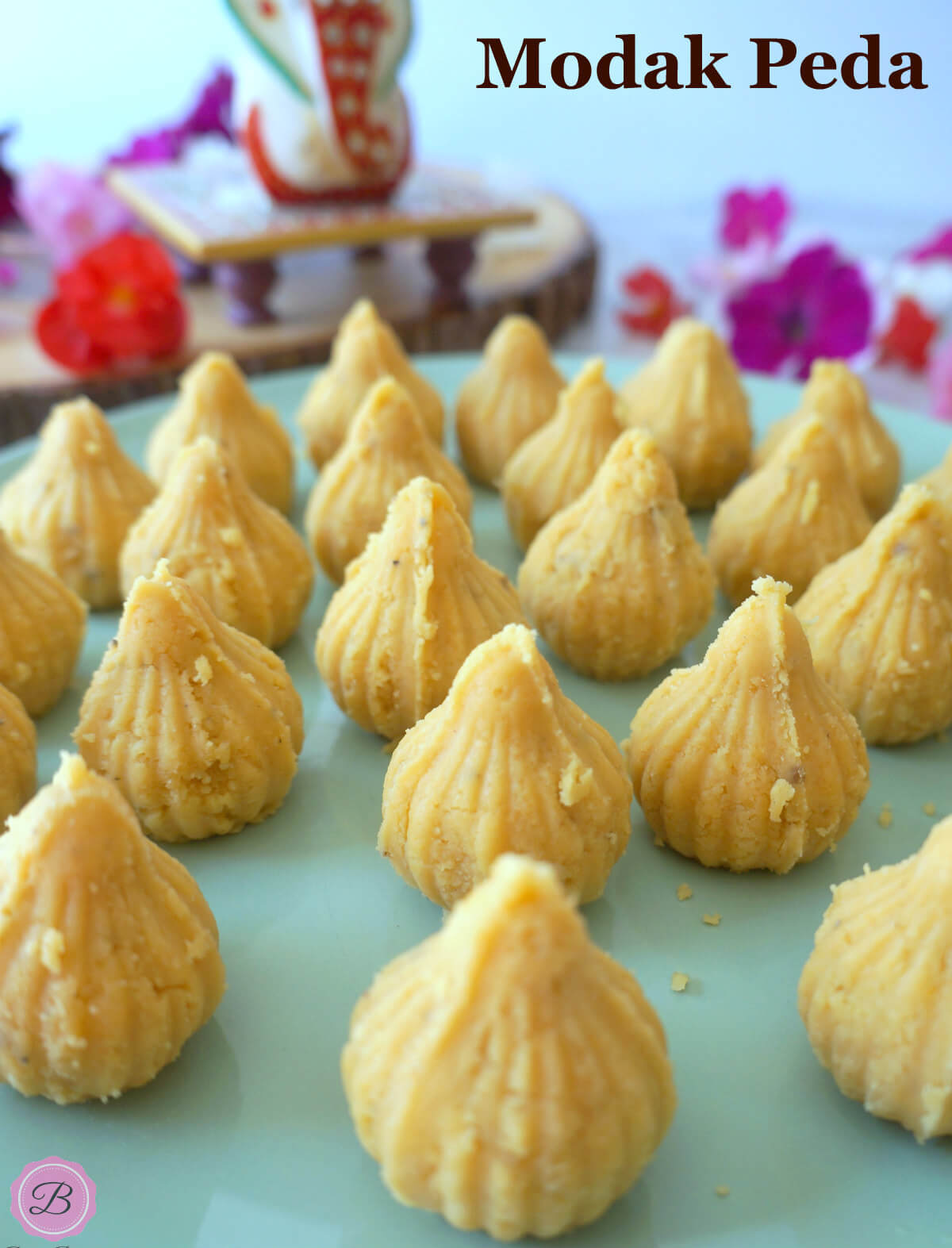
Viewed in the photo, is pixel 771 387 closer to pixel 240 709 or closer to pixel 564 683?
pixel 564 683

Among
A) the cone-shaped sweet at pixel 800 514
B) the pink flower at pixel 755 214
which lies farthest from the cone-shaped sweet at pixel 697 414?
the pink flower at pixel 755 214

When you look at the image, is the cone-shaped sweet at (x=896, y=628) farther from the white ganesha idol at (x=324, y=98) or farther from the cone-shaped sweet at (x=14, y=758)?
the white ganesha idol at (x=324, y=98)

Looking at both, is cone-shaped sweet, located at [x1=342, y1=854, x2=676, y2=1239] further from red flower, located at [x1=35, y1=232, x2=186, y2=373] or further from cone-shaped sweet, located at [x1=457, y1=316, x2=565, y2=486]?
red flower, located at [x1=35, y1=232, x2=186, y2=373]

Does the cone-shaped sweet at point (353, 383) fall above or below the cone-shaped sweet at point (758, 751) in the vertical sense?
above

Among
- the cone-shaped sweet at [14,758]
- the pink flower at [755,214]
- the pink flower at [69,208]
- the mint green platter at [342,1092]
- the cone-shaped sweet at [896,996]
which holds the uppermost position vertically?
the pink flower at [69,208]

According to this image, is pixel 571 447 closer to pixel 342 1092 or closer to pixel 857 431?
pixel 857 431

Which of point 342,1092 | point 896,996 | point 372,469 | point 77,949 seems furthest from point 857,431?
point 77,949

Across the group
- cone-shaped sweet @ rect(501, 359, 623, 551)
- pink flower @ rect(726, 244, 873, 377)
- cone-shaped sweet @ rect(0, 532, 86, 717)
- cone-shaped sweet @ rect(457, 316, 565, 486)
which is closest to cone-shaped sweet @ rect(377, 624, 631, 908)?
cone-shaped sweet @ rect(0, 532, 86, 717)
